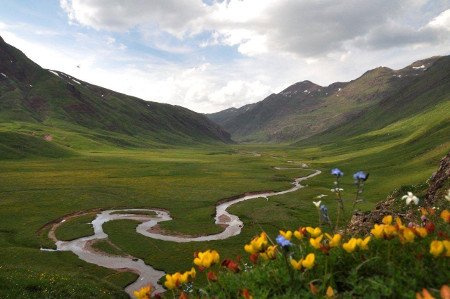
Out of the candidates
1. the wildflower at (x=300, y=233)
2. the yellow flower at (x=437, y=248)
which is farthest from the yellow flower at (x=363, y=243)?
the wildflower at (x=300, y=233)

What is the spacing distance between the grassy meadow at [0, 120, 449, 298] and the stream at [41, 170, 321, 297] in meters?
1.28

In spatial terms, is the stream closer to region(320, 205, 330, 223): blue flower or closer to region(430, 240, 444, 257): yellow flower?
region(320, 205, 330, 223): blue flower

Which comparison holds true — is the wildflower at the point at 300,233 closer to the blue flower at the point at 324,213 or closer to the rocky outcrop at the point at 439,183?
the blue flower at the point at 324,213

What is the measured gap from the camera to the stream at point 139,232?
40.3 metres

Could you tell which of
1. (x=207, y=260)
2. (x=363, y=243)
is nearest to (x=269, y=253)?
(x=207, y=260)

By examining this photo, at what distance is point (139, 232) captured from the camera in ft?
187

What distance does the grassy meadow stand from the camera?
36250 mm

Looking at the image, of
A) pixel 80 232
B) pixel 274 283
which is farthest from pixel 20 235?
pixel 274 283

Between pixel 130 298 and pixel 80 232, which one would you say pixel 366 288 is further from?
pixel 80 232

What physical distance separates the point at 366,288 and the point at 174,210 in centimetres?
6861

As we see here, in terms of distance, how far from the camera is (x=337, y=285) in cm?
635

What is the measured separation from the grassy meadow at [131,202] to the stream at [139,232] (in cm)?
128

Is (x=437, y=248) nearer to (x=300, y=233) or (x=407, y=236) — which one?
(x=407, y=236)

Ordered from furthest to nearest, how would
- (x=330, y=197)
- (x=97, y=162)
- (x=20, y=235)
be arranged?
(x=97, y=162)
(x=330, y=197)
(x=20, y=235)
